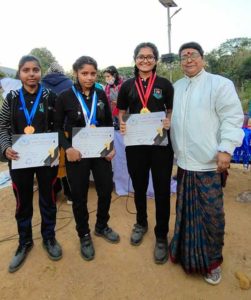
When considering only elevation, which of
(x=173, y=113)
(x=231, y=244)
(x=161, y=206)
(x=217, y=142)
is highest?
(x=173, y=113)

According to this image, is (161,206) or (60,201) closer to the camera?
(161,206)

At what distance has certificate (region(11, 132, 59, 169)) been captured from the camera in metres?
2.49

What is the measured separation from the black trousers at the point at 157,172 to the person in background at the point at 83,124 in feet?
0.83

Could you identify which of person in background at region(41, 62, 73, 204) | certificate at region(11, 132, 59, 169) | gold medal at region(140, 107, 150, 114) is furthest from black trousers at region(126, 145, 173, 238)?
person in background at region(41, 62, 73, 204)

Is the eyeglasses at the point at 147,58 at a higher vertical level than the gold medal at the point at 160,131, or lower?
higher

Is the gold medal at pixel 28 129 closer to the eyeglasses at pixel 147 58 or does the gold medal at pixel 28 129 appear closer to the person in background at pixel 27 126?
the person in background at pixel 27 126

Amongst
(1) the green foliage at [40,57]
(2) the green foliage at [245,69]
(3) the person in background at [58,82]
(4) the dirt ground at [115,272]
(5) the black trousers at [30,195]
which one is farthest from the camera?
(2) the green foliage at [245,69]

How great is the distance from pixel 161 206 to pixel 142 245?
0.57 meters

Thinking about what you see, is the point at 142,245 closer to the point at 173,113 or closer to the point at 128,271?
the point at 128,271

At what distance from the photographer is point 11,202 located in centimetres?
443

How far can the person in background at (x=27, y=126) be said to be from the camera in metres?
2.51

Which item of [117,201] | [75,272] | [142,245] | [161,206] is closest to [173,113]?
[161,206]

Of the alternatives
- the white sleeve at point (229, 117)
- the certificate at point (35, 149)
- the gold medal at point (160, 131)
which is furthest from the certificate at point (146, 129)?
the certificate at point (35, 149)

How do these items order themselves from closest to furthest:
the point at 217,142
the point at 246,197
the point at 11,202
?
the point at 217,142
the point at 246,197
the point at 11,202
